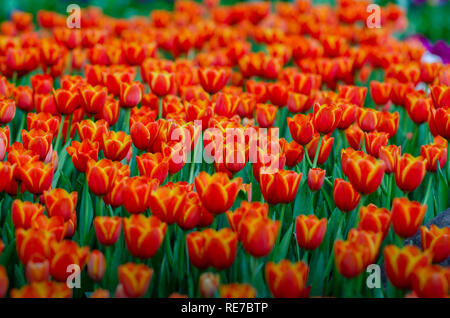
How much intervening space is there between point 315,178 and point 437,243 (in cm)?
58

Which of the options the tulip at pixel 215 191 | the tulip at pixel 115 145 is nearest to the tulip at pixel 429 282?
the tulip at pixel 215 191

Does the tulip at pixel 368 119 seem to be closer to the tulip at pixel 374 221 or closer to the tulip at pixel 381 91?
the tulip at pixel 381 91

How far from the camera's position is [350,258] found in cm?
180

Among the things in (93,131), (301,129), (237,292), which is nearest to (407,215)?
(237,292)

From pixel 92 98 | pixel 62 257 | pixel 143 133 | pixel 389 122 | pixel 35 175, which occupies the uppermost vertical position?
pixel 92 98

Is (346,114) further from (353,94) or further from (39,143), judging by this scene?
(39,143)

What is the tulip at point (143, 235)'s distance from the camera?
1.85 metres

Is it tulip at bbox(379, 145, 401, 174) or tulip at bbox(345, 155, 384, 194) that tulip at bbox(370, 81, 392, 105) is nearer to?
tulip at bbox(379, 145, 401, 174)

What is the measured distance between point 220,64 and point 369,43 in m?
1.53

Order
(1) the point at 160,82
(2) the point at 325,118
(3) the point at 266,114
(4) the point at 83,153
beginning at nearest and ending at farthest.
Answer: (4) the point at 83,153, (2) the point at 325,118, (3) the point at 266,114, (1) the point at 160,82

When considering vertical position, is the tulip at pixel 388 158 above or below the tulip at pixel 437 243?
above

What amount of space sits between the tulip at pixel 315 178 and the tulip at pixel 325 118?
30cm

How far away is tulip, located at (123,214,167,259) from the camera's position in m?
1.85
